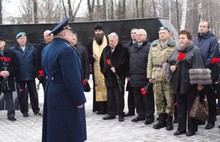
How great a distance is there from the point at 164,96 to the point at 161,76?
1.43 feet

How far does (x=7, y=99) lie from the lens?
9320 millimetres

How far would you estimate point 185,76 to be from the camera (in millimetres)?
6973

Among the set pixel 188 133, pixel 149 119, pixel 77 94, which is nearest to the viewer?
pixel 77 94

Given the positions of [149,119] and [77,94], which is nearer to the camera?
[77,94]

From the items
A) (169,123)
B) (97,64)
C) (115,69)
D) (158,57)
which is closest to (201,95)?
(169,123)

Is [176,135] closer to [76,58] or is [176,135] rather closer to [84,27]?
[76,58]

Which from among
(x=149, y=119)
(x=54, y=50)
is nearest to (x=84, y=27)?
(x=149, y=119)

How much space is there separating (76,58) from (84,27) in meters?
13.7

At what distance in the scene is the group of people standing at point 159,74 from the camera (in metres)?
7.00

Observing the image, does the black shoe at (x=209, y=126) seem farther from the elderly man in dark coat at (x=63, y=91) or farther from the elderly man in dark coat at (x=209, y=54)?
the elderly man in dark coat at (x=63, y=91)

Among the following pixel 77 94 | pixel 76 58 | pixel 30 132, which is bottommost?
pixel 30 132

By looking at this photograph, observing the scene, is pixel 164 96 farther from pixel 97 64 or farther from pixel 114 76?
pixel 97 64

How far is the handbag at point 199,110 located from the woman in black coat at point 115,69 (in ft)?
7.07

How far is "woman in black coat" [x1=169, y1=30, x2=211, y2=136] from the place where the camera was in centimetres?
689
